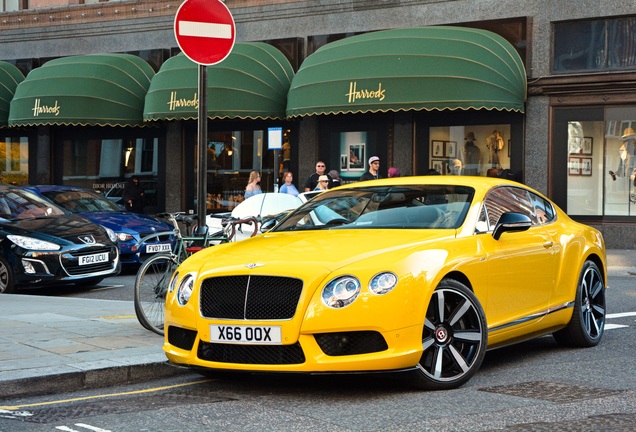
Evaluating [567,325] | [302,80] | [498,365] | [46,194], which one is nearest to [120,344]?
[498,365]

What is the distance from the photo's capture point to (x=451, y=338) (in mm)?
6820

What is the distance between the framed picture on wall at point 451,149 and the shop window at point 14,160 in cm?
1285

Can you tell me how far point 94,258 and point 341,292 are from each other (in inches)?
325

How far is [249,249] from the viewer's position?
7254 mm

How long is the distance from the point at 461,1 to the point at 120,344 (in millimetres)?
16311

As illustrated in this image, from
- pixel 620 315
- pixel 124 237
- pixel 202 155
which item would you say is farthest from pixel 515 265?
pixel 124 237

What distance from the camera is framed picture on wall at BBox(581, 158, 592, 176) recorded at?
72.1 feet

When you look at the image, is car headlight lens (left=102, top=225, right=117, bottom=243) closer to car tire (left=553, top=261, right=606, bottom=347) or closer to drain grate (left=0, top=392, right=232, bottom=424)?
car tire (left=553, top=261, right=606, bottom=347)

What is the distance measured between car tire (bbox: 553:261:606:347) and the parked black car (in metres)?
7.22

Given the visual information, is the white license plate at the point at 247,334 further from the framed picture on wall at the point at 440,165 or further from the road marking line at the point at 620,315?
→ the framed picture on wall at the point at 440,165

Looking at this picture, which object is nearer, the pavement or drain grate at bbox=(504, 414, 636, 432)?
drain grate at bbox=(504, 414, 636, 432)

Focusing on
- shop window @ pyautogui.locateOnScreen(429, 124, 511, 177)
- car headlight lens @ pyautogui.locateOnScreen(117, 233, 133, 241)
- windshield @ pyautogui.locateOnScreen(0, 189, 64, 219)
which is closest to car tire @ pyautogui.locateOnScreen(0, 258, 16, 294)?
windshield @ pyautogui.locateOnScreen(0, 189, 64, 219)

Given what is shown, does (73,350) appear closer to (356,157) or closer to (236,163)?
(356,157)

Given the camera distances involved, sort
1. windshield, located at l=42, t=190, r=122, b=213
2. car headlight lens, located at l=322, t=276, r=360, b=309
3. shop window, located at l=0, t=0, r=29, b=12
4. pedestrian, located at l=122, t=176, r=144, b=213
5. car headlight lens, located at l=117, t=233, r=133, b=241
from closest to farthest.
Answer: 1. car headlight lens, located at l=322, t=276, r=360, b=309
2. car headlight lens, located at l=117, t=233, r=133, b=241
3. windshield, located at l=42, t=190, r=122, b=213
4. pedestrian, located at l=122, t=176, r=144, b=213
5. shop window, located at l=0, t=0, r=29, b=12
